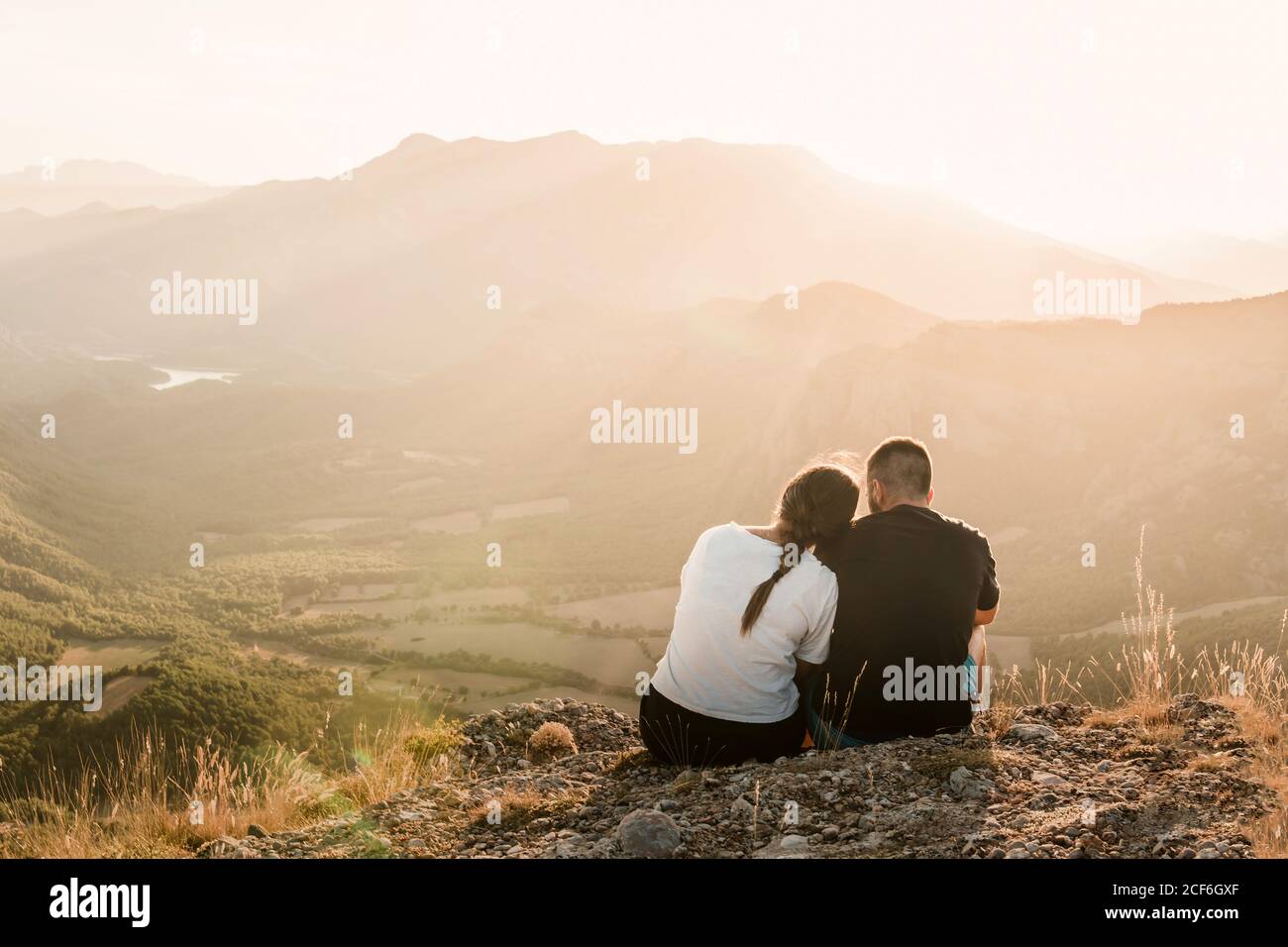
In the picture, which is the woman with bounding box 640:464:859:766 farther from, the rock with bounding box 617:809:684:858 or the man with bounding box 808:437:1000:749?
the rock with bounding box 617:809:684:858

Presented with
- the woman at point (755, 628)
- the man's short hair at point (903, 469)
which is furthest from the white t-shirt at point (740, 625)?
the man's short hair at point (903, 469)

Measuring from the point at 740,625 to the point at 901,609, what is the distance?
0.83 meters

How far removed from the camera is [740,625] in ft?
14.4

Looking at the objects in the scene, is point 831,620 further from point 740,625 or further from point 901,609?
point 740,625

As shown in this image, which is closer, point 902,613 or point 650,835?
point 650,835

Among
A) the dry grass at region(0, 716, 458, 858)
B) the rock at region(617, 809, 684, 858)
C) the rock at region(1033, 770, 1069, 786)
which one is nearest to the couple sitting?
the rock at region(1033, 770, 1069, 786)

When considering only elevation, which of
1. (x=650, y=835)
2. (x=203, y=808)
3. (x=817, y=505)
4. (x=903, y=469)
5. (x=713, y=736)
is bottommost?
(x=203, y=808)

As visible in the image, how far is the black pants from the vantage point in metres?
4.71

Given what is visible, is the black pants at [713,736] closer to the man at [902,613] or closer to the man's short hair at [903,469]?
the man at [902,613]

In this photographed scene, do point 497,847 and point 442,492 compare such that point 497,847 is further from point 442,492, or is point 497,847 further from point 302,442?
point 302,442

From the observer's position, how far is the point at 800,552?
446 cm

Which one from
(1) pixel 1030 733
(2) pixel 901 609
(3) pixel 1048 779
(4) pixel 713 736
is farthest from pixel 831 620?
(1) pixel 1030 733
